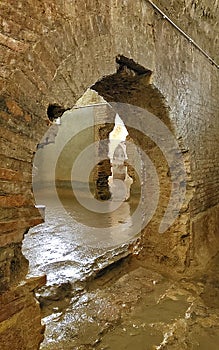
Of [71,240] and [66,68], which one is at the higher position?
[66,68]

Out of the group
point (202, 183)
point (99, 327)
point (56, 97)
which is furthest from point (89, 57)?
point (202, 183)

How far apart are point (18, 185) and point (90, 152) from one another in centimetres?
653

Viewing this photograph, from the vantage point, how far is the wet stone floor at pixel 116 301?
2193mm

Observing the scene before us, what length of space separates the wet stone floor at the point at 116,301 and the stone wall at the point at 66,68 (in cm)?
52

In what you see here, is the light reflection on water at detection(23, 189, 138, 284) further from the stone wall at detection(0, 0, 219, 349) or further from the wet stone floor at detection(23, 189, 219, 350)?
the stone wall at detection(0, 0, 219, 349)

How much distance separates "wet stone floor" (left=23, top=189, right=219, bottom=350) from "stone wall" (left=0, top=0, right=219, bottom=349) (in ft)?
1.71

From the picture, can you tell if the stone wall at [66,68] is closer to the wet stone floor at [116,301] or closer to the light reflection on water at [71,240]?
the wet stone floor at [116,301]

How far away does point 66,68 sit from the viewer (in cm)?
162

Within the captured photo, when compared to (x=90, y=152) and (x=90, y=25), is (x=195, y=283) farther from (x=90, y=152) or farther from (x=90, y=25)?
(x=90, y=152)

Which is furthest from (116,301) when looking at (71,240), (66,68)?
(66,68)

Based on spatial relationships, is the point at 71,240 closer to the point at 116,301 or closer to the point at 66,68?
the point at 116,301

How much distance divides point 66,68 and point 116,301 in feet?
7.40

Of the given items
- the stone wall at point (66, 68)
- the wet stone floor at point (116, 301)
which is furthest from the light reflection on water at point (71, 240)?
the stone wall at point (66, 68)

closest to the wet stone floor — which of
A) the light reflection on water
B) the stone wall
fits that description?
the light reflection on water
